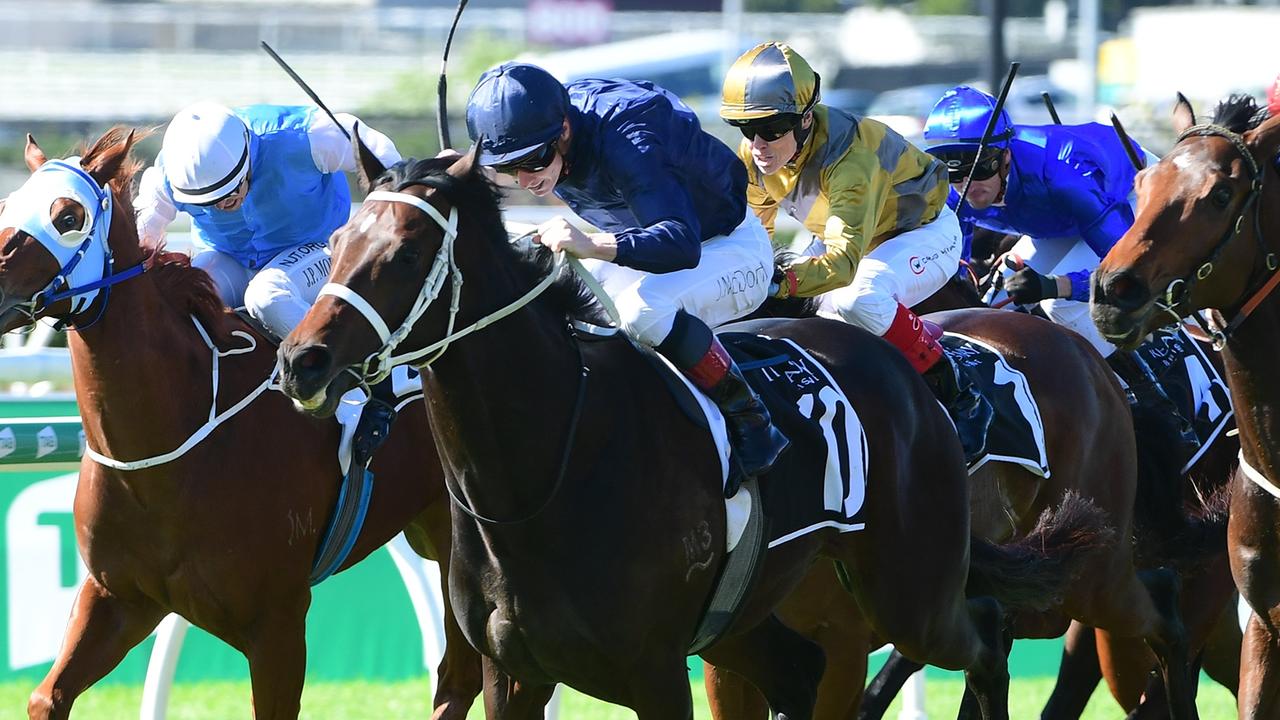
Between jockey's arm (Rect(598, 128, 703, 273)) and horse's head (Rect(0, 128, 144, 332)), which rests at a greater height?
jockey's arm (Rect(598, 128, 703, 273))

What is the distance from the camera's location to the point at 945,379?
5.17m

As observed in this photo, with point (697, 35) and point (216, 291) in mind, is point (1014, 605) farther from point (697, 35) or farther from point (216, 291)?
point (697, 35)

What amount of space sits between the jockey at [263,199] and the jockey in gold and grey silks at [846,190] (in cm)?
117

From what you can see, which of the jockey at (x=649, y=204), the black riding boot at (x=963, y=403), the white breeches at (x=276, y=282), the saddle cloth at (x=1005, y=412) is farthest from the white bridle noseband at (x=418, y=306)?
the saddle cloth at (x=1005, y=412)

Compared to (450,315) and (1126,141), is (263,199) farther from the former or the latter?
(1126,141)

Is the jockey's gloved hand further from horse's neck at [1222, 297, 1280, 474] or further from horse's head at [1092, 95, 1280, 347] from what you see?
horse's head at [1092, 95, 1280, 347]

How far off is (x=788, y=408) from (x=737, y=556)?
0.47 meters

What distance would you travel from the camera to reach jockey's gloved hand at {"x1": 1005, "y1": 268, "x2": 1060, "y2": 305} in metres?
5.80

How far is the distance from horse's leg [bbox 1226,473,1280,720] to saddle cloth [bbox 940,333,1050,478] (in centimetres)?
91

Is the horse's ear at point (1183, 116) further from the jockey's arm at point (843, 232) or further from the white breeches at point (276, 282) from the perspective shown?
the white breeches at point (276, 282)

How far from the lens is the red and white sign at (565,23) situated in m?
41.7

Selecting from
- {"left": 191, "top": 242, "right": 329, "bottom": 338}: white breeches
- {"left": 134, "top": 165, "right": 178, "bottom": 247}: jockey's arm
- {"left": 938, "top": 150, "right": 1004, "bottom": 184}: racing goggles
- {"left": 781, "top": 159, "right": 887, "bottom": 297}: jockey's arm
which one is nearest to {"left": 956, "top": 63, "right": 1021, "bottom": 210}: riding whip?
{"left": 938, "top": 150, "right": 1004, "bottom": 184}: racing goggles

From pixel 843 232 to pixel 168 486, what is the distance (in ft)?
6.23

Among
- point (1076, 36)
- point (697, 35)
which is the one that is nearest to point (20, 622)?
point (697, 35)
